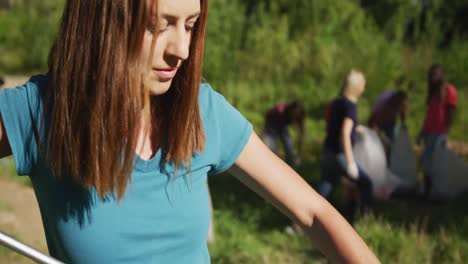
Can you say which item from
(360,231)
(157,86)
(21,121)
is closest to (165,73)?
(157,86)

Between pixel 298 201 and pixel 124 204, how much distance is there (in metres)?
0.30

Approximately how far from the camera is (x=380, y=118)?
21.1 ft

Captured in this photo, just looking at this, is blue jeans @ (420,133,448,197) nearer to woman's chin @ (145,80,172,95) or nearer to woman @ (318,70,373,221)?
woman @ (318,70,373,221)

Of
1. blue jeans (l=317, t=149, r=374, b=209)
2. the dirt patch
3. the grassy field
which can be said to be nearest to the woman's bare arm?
the grassy field

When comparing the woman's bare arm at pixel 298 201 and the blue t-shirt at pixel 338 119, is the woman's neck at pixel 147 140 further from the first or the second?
the blue t-shirt at pixel 338 119

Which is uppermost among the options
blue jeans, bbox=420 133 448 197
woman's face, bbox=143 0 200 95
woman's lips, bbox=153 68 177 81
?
woman's face, bbox=143 0 200 95

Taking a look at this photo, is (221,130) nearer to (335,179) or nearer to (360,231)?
(360,231)

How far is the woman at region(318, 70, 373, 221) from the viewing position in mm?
4949

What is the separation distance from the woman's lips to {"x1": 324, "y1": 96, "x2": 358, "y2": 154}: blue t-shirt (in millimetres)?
3802

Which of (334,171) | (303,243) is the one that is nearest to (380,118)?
(334,171)

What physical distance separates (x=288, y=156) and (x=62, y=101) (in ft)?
18.2

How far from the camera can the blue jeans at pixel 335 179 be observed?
5.15 meters

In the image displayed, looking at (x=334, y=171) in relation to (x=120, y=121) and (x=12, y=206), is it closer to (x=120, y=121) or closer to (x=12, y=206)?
(x=12, y=206)

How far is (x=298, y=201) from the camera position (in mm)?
1316
